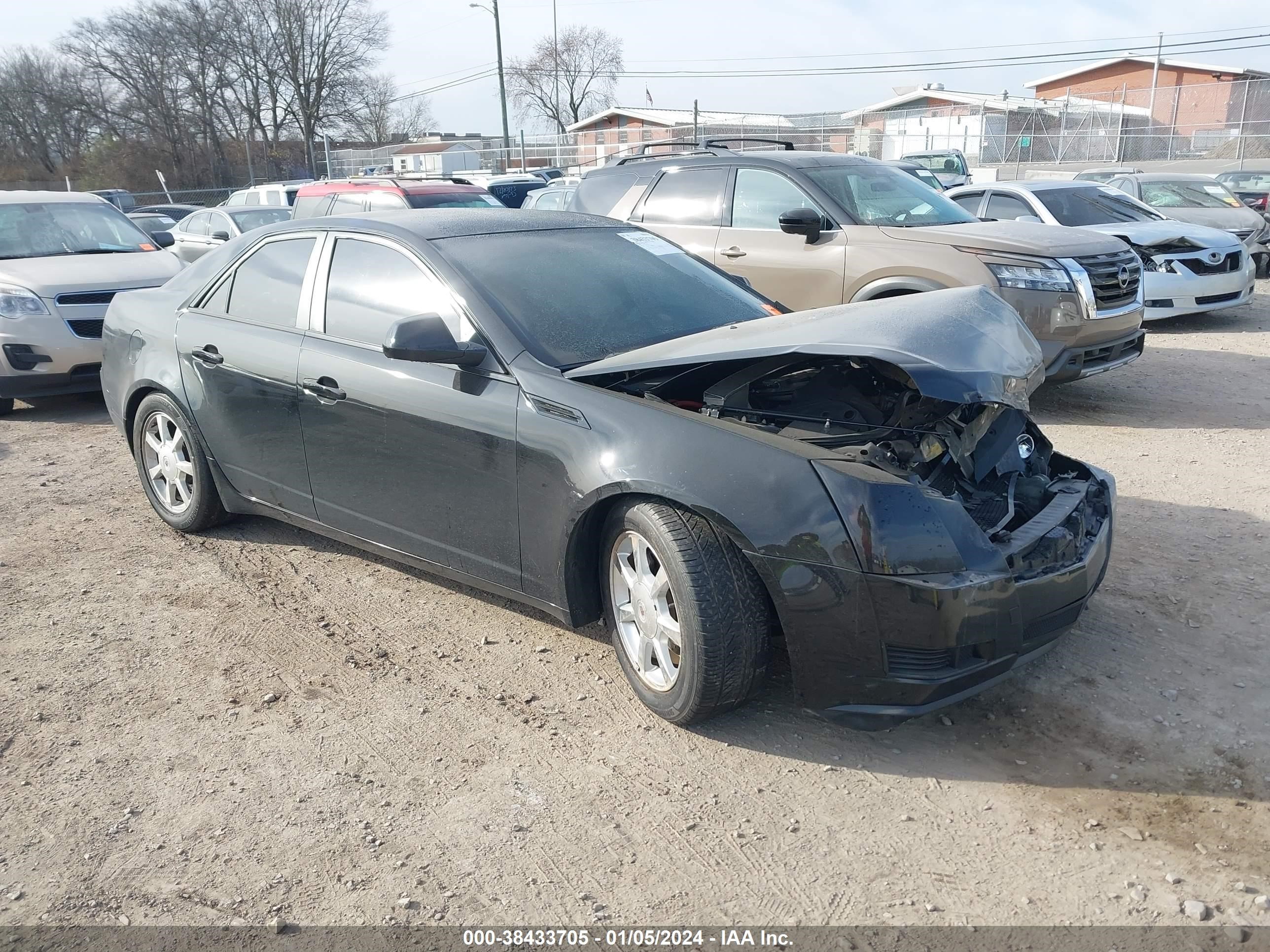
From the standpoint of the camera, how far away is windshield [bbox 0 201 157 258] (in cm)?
899

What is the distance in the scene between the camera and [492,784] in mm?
3166

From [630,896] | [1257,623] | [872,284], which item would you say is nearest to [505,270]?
[630,896]

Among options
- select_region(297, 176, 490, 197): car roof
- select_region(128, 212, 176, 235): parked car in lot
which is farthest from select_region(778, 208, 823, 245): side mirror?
select_region(128, 212, 176, 235): parked car in lot

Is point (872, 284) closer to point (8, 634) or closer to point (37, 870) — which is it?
point (8, 634)

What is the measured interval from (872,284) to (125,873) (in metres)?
5.98

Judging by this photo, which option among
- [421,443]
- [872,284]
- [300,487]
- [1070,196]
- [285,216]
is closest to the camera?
[421,443]

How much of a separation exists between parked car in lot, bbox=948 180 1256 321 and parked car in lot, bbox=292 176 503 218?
576cm

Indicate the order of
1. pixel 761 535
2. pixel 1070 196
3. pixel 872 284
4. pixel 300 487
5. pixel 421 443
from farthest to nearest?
pixel 1070 196 → pixel 872 284 → pixel 300 487 → pixel 421 443 → pixel 761 535

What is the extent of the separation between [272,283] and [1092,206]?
9777mm

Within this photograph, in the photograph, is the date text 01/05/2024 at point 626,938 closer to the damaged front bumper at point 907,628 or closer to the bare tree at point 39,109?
the damaged front bumper at point 907,628

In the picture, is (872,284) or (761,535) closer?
(761,535)

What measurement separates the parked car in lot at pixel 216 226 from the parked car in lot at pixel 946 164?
1258cm

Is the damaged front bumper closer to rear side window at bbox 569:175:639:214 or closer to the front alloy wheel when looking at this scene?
the front alloy wheel

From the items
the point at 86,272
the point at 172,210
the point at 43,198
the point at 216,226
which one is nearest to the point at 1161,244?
the point at 86,272
